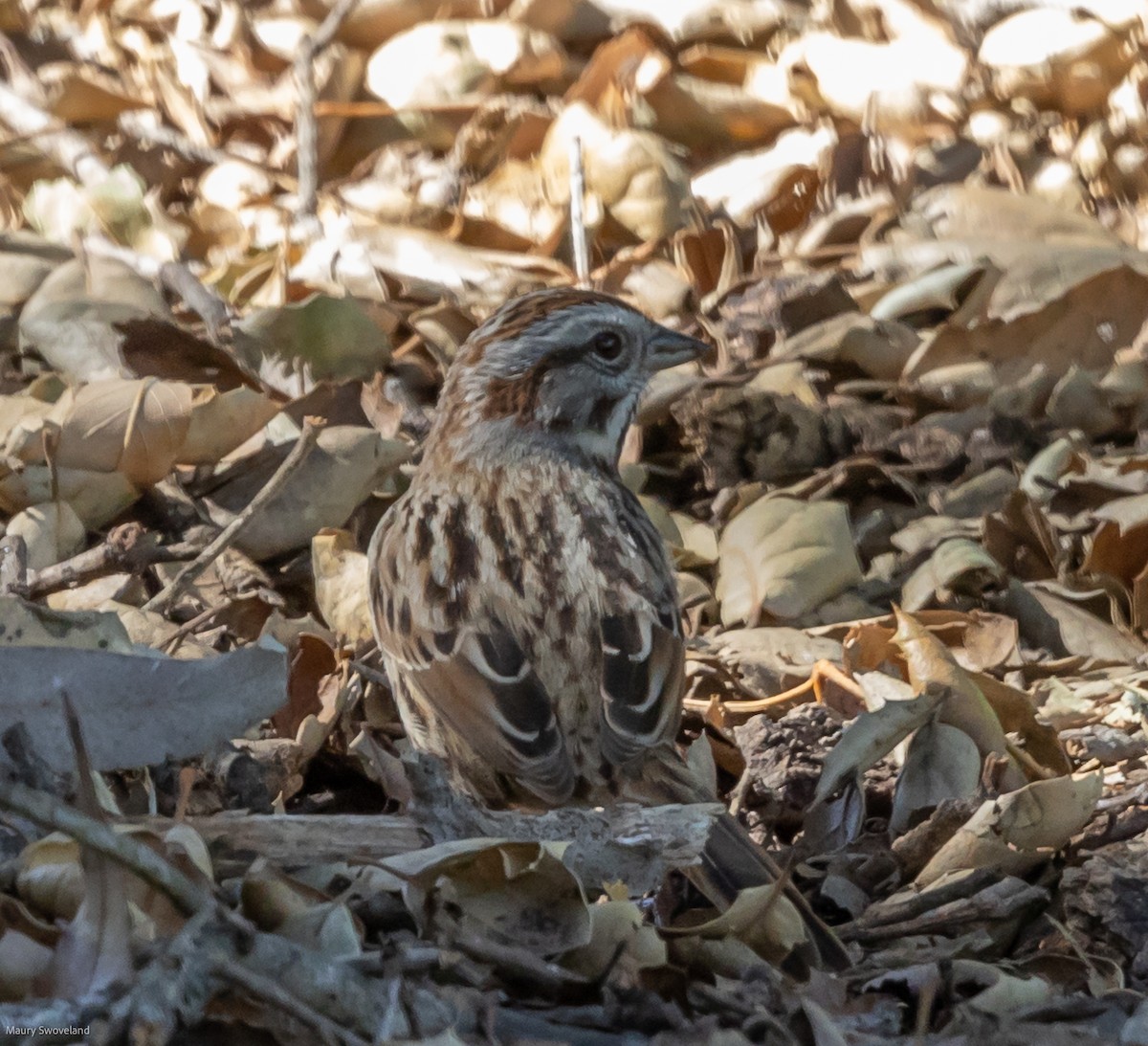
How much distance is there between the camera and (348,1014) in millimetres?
2240

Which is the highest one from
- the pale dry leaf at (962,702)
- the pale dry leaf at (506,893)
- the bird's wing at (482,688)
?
the pale dry leaf at (506,893)

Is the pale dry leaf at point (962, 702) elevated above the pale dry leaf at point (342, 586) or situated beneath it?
elevated above

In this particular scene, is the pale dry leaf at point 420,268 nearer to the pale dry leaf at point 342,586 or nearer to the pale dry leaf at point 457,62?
the pale dry leaf at point 457,62

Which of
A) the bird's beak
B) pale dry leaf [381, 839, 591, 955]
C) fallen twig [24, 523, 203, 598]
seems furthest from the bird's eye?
pale dry leaf [381, 839, 591, 955]

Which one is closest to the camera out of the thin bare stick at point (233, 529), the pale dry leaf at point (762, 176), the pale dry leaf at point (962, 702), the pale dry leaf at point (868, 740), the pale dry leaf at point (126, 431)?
the pale dry leaf at point (868, 740)

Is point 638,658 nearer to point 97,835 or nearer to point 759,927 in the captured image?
point 759,927

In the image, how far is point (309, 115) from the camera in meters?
6.17

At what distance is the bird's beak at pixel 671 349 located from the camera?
4.27 metres

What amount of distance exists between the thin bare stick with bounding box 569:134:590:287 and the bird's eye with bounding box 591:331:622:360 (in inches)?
58.2

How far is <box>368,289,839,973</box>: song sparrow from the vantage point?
326 cm

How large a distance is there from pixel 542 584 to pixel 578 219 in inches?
92.7

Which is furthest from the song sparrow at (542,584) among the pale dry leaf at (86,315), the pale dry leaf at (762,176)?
the pale dry leaf at (762,176)

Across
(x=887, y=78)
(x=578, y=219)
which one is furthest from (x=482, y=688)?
(x=887, y=78)

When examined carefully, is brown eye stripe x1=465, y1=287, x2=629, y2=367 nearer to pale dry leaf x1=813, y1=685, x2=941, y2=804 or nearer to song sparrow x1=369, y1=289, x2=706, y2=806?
song sparrow x1=369, y1=289, x2=706, y2=806
